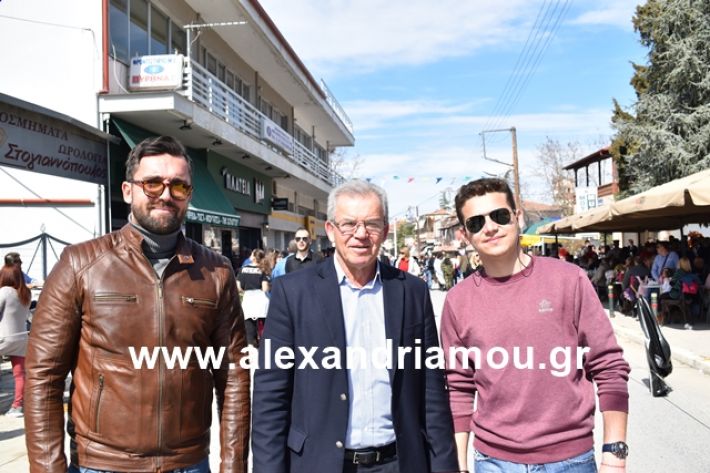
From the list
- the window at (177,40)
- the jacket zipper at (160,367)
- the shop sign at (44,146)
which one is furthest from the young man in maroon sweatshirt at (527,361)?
the window at (177,40)

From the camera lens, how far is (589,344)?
2551 millimetres

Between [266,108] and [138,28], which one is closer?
[138,28]

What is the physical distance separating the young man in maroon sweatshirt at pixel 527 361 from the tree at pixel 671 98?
25.2 m

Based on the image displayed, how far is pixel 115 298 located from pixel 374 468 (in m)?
1.24

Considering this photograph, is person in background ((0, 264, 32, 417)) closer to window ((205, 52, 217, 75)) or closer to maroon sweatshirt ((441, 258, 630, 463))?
maroon sweatshirt ((441, 258, 630, 463))

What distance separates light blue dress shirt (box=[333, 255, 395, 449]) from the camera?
2469mm

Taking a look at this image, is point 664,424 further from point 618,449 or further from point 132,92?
point 132,92

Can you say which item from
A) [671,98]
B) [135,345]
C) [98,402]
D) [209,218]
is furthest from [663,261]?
[671,98]

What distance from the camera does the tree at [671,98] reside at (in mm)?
24375

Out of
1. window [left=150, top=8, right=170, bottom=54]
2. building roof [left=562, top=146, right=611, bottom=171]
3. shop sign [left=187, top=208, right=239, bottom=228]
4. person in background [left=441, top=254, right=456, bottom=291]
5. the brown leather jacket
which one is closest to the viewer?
the brown leather jacket

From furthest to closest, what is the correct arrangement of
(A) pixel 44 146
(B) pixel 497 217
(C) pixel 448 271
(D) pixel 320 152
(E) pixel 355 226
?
(D) pixel 320 152
(C) pixel 448 271
(A) pixel 44 146
(B) pixel 497 217
(E) pixel 355 226

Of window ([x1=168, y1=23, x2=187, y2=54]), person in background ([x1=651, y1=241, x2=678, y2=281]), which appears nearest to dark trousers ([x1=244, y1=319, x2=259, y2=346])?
person in background ([x1=651, y1=241, x2=678, y2=281])

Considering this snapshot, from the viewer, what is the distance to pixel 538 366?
2.52m

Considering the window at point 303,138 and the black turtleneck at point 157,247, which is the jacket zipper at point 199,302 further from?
the window at point 303,138
